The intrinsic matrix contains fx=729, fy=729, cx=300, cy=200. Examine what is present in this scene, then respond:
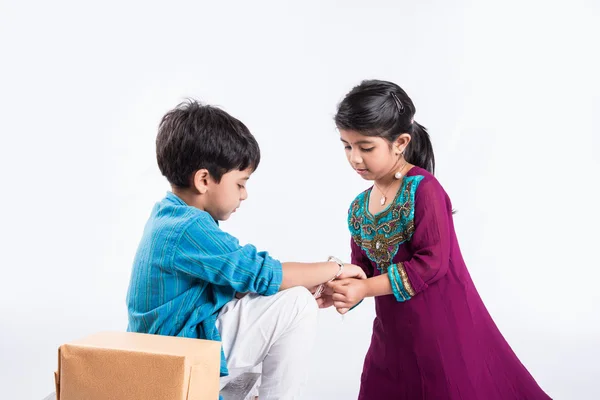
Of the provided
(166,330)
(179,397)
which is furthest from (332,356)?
(179,397)

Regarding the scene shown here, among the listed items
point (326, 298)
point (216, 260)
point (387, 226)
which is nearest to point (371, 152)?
point (387, 226)

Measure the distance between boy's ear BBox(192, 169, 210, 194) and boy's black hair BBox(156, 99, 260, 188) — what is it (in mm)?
14

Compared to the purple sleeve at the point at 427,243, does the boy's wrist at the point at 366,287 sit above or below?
below

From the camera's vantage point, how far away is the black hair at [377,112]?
2.01 m

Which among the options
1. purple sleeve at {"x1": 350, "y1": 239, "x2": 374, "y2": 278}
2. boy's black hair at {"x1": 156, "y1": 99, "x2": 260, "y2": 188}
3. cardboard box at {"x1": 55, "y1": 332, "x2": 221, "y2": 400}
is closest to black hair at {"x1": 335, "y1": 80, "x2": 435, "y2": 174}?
boy's black hair at {"x1": 156, "y1": 99, "x2": 260, "y2": 188}

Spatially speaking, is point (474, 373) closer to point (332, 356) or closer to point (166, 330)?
point (166, 330)

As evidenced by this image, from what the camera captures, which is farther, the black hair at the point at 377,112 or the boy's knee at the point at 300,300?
the black hair at the point at 377,112

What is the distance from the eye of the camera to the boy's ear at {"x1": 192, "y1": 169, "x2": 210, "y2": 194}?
1.90 metres

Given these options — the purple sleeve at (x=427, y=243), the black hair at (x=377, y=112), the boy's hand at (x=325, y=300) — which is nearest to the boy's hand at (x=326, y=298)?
the boy's hand at (x=325, y=300)

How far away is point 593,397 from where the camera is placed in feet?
8.74

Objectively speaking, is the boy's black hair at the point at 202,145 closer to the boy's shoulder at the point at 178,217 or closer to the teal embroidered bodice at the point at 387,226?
the boy's shoulder at the point at 178,217

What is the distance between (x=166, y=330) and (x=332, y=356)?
1415mm

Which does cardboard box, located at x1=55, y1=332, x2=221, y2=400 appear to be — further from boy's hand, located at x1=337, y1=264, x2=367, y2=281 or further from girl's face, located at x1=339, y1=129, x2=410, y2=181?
girl's face, located at x1=339, y1=129, x2=410, y2=181

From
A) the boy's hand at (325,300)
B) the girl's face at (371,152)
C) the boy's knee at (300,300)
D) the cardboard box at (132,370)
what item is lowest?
the cardboard box at (132,370)
